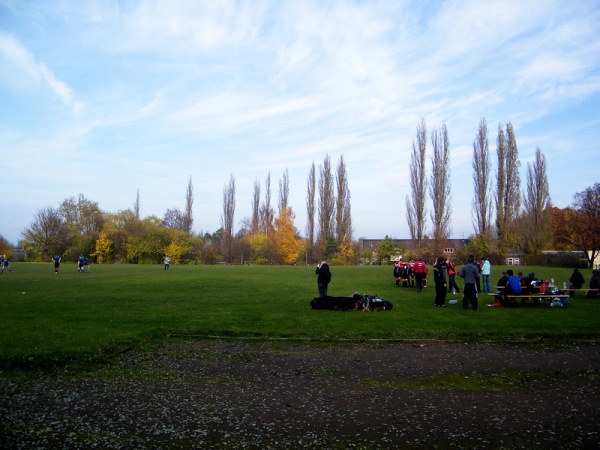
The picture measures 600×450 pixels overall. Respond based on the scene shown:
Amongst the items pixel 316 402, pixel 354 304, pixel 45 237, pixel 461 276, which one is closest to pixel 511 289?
pixel 461 276

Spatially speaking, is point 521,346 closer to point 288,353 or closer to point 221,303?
point 288,353

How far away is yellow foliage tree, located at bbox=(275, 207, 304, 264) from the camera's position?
278 feet

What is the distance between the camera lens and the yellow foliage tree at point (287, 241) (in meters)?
84.9

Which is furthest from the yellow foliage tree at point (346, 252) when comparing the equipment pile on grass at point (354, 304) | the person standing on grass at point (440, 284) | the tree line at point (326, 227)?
the equipment pile on grass at point (354, 304)

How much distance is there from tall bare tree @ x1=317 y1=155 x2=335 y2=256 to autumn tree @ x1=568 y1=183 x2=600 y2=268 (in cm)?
3613

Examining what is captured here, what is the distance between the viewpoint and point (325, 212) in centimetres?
8162

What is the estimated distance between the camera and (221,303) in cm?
1892

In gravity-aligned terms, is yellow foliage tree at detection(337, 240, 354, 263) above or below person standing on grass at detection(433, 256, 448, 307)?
above

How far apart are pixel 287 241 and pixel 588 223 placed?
4636cm

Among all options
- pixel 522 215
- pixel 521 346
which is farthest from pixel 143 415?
pixel 522 215

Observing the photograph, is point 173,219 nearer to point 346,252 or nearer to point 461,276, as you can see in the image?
point 346,252

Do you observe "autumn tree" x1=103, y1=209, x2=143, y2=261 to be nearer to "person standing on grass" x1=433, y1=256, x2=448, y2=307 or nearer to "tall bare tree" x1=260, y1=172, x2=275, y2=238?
"tall bare tree" x1=260, y1=172, x2=275, y2=238

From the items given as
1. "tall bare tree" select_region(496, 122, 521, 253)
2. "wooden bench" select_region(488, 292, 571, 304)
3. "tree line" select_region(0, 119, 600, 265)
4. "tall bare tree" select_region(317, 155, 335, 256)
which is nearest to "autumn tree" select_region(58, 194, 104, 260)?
"tree line" select_region(0, 119, 600, 265)

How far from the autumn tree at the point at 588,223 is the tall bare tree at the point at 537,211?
3498 mm
